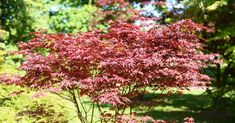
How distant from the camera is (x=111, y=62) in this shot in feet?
22.8

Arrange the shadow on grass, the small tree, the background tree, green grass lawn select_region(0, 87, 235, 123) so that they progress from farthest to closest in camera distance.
→ the shadow on grass
the background tree
green grass lawn select_region(0, 87, 235, 123)
the small tree

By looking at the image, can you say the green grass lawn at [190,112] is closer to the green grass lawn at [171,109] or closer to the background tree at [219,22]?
the green grass lawn at [171,109]

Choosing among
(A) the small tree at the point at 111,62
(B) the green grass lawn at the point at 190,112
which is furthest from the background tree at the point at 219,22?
(A) the small tree at the point at 111,62

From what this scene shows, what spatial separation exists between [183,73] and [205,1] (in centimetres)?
843

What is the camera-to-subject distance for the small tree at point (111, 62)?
712 centimetres

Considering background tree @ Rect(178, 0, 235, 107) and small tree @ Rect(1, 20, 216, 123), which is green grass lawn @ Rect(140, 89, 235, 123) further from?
small tree @ Rect(1, 20, 216, 123)

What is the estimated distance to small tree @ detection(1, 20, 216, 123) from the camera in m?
7.12

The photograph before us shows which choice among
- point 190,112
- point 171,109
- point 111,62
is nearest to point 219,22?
point 190,112

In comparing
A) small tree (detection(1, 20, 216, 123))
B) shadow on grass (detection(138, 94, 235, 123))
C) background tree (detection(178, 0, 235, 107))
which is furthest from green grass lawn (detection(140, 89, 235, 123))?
small tree (detection(1, 20, 216, 123))

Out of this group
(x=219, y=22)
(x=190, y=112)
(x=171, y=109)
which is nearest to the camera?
(x=219, y=22)

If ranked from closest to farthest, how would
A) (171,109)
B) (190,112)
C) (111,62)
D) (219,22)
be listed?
(111,62) < (219,22) < (190,112) < (171,109)

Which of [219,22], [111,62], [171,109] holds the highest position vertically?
[219,22]

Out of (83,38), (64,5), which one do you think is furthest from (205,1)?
(64,5)

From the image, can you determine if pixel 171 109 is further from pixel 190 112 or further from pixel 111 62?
pixel 111 62
